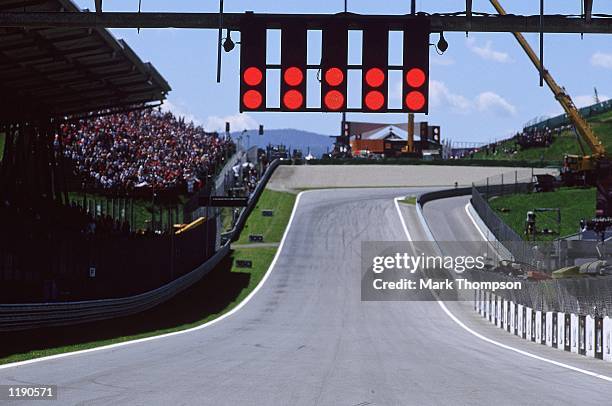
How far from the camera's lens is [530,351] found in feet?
75.3

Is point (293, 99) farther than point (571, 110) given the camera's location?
No

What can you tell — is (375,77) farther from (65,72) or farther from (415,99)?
(65,72)

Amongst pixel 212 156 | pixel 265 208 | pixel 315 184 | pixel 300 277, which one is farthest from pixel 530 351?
pixel 315 184

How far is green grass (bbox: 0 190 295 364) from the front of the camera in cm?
2108

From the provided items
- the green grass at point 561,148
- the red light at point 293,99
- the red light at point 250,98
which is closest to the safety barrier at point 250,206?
the green grass at point 561,148

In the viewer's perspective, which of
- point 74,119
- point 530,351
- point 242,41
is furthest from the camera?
point 74,119

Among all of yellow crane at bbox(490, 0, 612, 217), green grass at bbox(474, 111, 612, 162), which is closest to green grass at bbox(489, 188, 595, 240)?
yellow crane at bbox(490, 0, 612, 217)

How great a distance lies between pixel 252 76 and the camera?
53.7 feet

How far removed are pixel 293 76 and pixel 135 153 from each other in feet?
106

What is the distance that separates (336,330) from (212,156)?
3058cm

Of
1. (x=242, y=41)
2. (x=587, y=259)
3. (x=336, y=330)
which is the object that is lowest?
(x=336, y=330)

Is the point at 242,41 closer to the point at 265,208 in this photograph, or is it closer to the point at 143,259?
the point at 143,259

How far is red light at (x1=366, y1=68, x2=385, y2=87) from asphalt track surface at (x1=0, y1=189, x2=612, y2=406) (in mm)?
4321

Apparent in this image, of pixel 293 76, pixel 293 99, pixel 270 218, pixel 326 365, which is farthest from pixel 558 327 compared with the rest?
pixel 270 218
